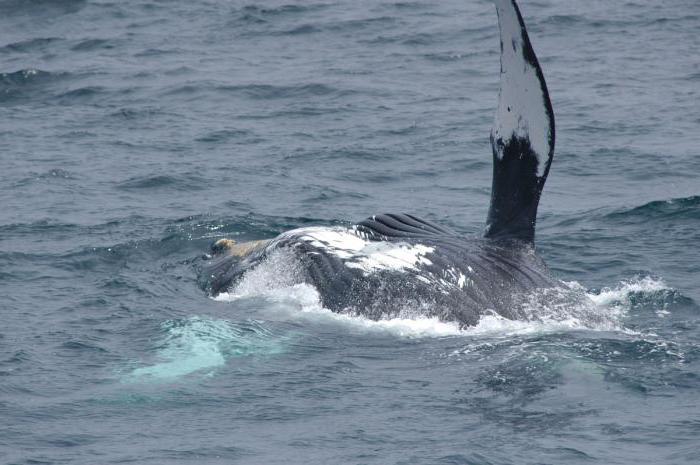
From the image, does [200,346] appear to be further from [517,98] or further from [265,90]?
[265,90]

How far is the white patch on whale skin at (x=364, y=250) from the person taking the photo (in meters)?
13.1

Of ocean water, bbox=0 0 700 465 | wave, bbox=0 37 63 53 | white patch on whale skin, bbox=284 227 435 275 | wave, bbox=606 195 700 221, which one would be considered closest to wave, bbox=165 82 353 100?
ocean water, bbox=0 0 700 465

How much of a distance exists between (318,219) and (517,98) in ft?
19.1

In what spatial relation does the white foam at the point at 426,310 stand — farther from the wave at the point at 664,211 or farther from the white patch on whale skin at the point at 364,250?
the wave at the point at 664,211

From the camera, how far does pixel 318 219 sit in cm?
1811

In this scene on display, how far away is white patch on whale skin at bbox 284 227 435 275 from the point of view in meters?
13.1

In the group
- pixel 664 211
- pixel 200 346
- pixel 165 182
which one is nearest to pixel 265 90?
pixel 165 182

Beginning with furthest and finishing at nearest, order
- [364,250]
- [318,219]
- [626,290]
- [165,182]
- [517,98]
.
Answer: [165,182] → [318,219] → [626,290] → [364,250] → [517,98]

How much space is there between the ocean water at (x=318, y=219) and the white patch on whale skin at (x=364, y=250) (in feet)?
1.74

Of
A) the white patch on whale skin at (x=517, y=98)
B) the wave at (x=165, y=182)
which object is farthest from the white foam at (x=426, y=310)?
the wave at (x=165, y=182)

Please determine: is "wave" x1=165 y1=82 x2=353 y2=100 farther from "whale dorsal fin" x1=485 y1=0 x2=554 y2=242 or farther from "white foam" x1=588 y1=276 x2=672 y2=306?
"whale dorsal fin" x1=485 y1=0 x2=554 y2=242

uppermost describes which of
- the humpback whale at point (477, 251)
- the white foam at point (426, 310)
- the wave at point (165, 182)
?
the humpback whale at point (477, 251)

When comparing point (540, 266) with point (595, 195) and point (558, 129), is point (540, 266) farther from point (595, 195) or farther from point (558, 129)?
point (558, 129)

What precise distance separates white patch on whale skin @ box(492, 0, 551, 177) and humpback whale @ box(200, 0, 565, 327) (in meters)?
0.01
